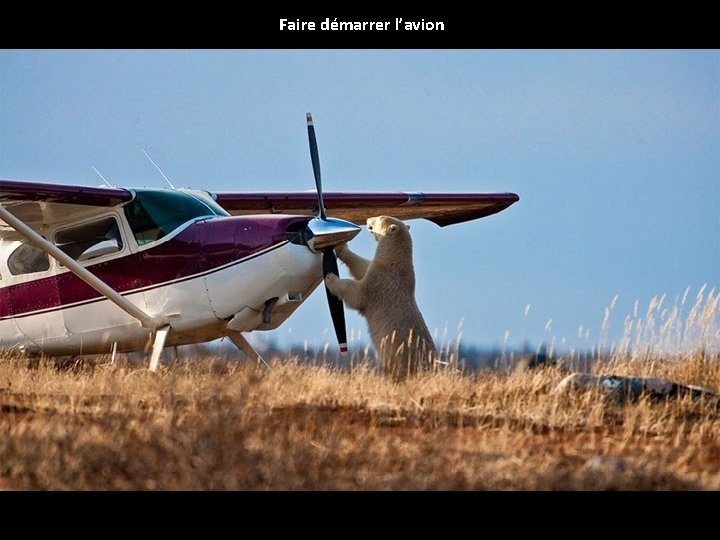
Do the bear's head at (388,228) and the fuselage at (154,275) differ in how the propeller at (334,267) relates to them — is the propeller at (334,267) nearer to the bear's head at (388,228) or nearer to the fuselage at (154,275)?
the fuselage at (154,275)

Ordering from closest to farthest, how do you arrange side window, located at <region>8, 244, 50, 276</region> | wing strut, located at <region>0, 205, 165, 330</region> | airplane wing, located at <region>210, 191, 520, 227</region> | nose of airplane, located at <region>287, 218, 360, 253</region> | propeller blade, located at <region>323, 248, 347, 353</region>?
nose of airplane, located at <region>287, 218, 360, 253</region>
propeller blade, located at <region>323, 248, 347, 353</region>
wing strut, located at <region>0, 205, 165, 330</region>
side window, located at <region>8, 244, 50, 276</region>
airplane wing, located at <region>210, 191, 520, 227</region>

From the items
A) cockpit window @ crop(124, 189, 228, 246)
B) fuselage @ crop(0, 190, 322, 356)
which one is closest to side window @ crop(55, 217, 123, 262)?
fuselage @ crop(0, 190, 322, 356)

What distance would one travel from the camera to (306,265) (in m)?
12.3

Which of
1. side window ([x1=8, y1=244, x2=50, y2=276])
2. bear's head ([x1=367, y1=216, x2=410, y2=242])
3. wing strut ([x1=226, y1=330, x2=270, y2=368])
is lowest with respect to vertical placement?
wing strut ([x1=226, y1=330, x2=270, y2=368])

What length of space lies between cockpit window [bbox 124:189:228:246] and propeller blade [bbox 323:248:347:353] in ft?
6.33

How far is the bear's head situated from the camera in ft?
39.9

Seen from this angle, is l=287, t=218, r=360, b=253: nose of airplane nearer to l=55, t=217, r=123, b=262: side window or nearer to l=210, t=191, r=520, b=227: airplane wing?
l=55, t=217, r=123, b=262: side window

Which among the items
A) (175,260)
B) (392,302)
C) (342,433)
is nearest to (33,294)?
(175,260)

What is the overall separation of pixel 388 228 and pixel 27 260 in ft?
17.6

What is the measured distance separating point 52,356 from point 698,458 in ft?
30.7

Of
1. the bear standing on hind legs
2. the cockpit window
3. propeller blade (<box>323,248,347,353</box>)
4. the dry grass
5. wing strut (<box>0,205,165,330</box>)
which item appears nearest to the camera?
the dry grass

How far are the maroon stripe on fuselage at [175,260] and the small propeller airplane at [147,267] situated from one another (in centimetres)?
1

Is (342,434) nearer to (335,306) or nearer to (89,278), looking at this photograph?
(335,306)
